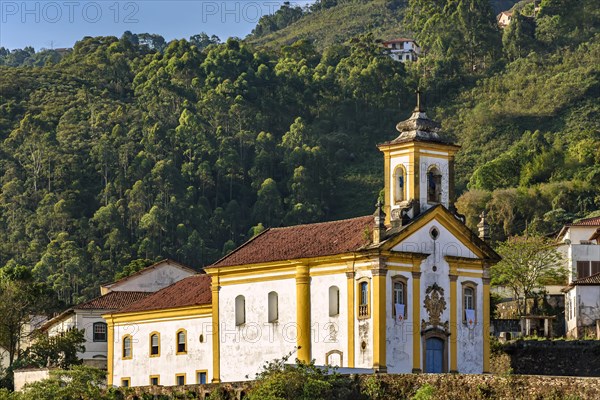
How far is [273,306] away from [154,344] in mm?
9062

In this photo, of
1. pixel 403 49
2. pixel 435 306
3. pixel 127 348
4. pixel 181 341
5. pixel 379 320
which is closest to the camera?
pixel 379 320

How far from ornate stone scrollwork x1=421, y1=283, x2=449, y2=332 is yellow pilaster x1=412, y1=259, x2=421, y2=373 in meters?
0.39

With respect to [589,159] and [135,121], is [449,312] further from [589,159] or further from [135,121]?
[135,121]

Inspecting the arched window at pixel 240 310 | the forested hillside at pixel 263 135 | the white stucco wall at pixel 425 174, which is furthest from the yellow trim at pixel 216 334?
the forested hillside at pixel 263 135

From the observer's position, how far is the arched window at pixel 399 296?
207ft

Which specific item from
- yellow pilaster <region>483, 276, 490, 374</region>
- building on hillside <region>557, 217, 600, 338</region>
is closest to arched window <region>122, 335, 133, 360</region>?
yellow pilaster <region>483, 276, 490, 374</region>

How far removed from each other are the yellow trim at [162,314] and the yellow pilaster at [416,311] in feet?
35.0

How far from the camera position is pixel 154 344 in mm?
73312

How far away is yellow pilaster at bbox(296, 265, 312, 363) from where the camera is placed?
64500 millimetres

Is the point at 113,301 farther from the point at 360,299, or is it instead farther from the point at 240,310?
the point at 360,299

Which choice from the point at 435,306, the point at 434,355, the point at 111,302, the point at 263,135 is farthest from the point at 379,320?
the point at 263,135

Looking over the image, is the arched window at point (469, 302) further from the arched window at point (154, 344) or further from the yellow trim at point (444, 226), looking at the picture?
the arched window at point (154, 344)

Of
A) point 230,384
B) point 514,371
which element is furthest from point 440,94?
point 230,384

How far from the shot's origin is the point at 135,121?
144500 mm
